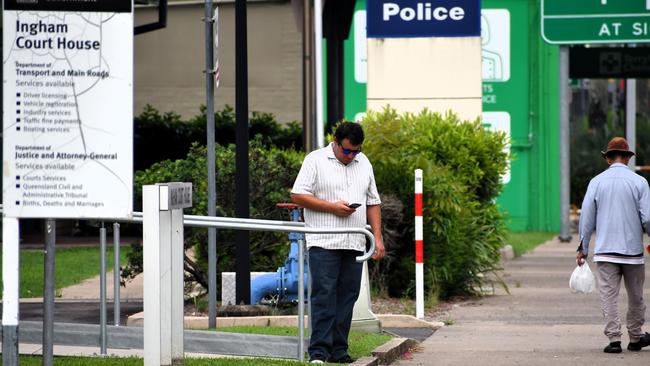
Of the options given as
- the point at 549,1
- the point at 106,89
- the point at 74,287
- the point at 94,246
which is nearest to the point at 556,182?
the point at 549,1

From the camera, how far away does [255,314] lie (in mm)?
12469

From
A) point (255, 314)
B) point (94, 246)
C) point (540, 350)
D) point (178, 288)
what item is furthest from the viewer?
point (94, 246)

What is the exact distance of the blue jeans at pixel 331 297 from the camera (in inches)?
376

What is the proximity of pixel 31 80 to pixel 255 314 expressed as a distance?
583 cm

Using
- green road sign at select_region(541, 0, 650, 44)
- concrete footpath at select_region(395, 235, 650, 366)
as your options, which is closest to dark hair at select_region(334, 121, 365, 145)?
concrete footpath at select_region(395, 235, 650, 366)

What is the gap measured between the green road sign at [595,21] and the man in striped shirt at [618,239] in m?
10.2

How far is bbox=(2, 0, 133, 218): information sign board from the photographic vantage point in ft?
22.9

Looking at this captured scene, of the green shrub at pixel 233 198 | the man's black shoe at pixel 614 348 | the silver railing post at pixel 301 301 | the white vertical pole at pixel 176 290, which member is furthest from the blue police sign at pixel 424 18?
the white vertical pole at pixel 176 290

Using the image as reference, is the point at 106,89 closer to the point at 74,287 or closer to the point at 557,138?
the point at 74,287

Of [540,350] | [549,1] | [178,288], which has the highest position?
[549,1]

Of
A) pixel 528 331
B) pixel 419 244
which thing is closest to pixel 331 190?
pixel 528 331

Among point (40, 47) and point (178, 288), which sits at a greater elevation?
point (40, 47)

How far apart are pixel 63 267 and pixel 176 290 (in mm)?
10246

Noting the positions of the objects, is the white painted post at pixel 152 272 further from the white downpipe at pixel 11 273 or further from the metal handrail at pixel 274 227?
the white downpipe at pixel 11 273
